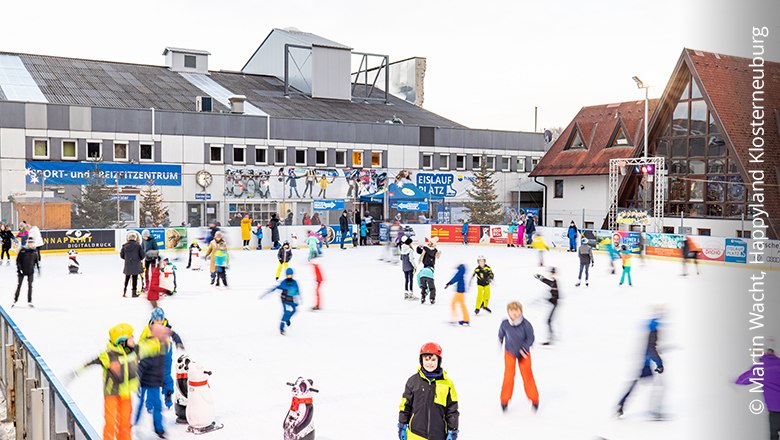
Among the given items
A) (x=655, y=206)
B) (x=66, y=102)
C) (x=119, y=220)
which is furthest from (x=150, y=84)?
(x=655, y=206)

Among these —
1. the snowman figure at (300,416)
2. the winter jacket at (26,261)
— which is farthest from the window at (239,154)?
the snowman figure at (300,416)

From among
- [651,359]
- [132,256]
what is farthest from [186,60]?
[651,359]

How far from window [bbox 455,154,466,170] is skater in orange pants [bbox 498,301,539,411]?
121 ft

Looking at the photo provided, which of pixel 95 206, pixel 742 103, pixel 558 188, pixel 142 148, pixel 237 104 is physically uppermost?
pixel 237 104

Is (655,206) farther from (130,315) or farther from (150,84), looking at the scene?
(150,84)

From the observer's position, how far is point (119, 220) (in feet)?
103

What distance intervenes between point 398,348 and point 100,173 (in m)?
24.9

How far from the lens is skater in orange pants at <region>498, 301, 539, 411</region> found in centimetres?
825

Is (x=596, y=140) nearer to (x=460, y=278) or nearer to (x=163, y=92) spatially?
(x=163, y=92)

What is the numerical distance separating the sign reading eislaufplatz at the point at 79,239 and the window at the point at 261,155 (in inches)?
420

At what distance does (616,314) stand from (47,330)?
11056 millimetres

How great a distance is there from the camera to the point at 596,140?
139 feet

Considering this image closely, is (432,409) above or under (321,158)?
under

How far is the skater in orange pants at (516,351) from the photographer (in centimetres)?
825
